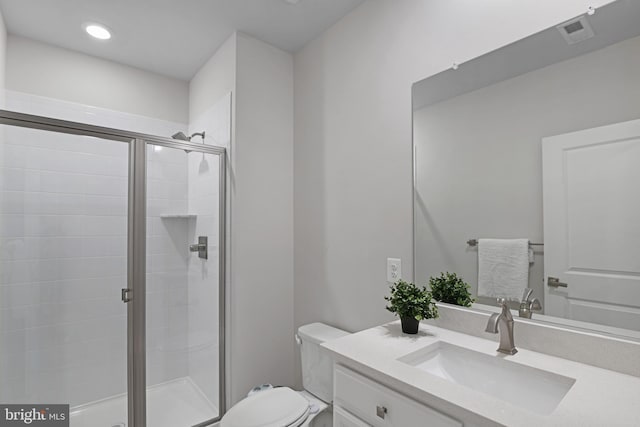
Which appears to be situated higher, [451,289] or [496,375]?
[451,289]

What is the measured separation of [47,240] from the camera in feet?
5.35

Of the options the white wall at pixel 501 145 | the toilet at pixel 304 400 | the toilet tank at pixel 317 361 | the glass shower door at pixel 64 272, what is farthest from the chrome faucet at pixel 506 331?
the glass shower door at pixel 64 272

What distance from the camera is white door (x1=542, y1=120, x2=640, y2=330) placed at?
95 cm

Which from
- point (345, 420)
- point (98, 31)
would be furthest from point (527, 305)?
point (98, 31)

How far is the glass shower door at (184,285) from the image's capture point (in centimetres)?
187

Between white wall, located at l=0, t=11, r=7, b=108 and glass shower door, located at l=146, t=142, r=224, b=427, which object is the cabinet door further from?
white wall, located at l=0, t=11, r=7, b=108

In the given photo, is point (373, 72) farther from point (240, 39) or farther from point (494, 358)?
point (494, 358)

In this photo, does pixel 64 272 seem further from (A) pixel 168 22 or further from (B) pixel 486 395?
(B) pixel 486 395

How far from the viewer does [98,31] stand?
6.85 ft

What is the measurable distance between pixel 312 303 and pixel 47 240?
58.1 inches

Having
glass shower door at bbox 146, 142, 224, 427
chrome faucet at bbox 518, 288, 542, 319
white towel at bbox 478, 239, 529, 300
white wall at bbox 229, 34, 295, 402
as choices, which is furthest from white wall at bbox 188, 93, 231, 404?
chrome faucet at bbox 518, 288, 542, 319

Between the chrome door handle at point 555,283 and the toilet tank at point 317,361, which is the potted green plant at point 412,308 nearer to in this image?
the chrome door handle at point 555,283

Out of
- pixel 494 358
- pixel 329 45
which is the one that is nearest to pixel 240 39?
pixel 329 45

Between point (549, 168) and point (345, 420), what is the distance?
43.1 inches
